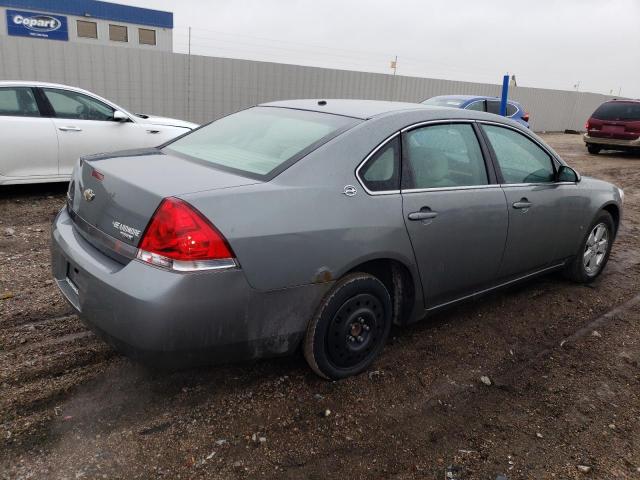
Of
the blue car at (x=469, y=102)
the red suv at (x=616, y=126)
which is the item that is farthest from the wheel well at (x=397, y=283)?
the red suv at (x=616, y=126)

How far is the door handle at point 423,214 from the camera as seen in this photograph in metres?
3.14

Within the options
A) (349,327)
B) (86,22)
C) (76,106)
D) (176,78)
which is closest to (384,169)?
(349,327)

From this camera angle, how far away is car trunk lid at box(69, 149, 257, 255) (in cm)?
255

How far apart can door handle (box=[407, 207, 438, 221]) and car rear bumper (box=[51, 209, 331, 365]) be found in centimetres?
69

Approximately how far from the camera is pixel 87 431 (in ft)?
8.63

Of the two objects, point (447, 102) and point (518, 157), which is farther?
point (447, 102)

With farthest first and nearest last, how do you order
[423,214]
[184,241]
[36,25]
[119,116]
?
[36,25] < [119,116] < [423,214] < [184,241]

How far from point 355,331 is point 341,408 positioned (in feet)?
1.42

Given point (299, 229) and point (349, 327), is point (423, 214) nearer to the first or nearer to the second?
point (349, 327)

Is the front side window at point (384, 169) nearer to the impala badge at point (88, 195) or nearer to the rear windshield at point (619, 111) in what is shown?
the impala badge at point (88, 195)

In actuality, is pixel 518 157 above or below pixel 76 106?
above

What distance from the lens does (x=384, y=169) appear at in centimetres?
311

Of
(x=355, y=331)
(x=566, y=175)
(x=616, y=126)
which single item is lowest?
(x=355, y=331)

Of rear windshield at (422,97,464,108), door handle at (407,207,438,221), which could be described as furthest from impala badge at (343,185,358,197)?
rear windshield at (422,97,464,108)
